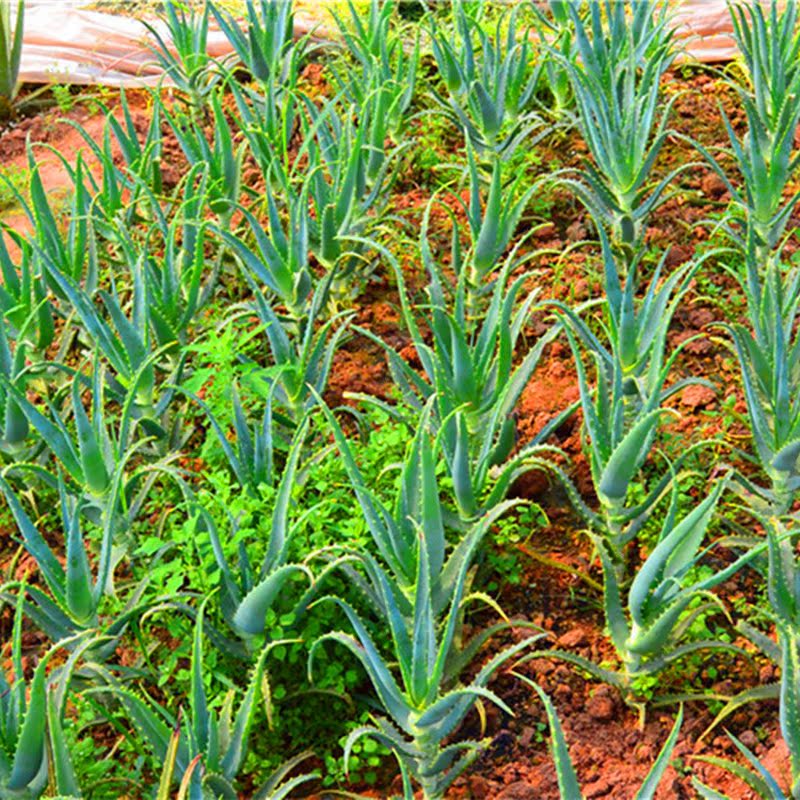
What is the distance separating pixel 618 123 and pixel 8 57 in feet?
7.95

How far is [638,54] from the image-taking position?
3383 millimetres

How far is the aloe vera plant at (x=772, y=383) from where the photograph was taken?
2.41 metres

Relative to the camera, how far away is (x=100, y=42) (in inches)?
183

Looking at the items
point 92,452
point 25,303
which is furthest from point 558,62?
point 92,452

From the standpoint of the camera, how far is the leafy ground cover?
212 cm

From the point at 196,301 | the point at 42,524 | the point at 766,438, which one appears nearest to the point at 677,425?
the point at 766,438

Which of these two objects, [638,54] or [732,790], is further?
[638,54]

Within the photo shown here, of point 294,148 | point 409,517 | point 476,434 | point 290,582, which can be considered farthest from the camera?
point 294,148

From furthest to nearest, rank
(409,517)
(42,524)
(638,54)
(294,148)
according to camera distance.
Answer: (294,148)
(638,54)
(42,524)
(409,517)

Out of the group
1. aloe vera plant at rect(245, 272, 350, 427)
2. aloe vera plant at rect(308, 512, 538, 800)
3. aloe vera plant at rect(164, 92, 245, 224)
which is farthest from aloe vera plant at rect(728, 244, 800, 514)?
aloe vera plant at rect(164, 92, 245, 224)

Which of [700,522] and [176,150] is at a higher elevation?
[176,150]

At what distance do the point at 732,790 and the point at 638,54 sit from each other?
2.07 m

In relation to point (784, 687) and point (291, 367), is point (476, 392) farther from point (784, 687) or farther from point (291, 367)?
point (784, 687)

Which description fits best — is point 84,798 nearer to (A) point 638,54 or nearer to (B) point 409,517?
(B) point 409,517
